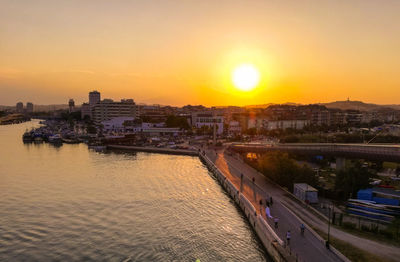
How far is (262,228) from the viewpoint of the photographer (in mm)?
15016

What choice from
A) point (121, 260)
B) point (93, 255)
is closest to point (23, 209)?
point (93, 255)

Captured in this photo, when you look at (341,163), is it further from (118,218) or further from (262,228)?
(118,218)

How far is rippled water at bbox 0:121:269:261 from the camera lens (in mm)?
14000

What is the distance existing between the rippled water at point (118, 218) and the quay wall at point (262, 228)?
0.46m

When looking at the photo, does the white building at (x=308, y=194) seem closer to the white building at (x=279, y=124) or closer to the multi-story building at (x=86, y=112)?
the white building at (x=279, y=124)

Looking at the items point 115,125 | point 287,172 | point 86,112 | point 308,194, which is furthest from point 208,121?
point 86,112

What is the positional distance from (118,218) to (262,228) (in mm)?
9138

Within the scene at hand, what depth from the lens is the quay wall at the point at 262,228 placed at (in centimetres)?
1223

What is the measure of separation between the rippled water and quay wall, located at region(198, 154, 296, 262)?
46cm

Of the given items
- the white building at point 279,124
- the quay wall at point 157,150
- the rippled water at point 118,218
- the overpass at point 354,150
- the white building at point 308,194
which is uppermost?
the white building at point 279,124

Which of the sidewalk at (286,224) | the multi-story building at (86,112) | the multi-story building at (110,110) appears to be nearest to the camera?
the sidewalk at (286,224)

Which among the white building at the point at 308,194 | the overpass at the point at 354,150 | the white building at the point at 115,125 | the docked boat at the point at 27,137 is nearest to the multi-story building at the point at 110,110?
the white building at the point at 115,125

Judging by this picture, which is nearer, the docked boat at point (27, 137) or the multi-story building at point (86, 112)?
the docked boat at point (27, 137)

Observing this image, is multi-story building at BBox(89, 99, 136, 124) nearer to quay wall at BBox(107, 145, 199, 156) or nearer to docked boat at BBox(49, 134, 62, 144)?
docked boat at BBox(49, 134, 62, 144)
